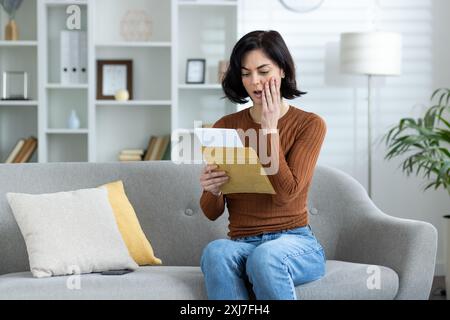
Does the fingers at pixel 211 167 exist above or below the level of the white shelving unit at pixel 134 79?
below

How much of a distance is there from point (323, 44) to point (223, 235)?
7.19ft

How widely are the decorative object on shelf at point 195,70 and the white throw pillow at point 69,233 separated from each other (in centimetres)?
206

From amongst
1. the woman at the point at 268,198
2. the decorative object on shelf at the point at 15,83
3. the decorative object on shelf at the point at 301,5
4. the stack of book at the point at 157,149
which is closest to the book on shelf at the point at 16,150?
the decorative object on shelf at the point at 15,83

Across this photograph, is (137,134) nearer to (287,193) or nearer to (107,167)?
(107,167)

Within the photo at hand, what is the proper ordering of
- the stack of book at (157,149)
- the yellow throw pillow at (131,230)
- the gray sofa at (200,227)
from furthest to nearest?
the stack of book at (157,149), the yellow throw pillow at (131,230), the gray sofa at (200,227)

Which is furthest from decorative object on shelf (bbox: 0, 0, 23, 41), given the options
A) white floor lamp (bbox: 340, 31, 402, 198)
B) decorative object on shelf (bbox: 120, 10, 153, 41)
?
white floor lamp (bbox: 340, 31, 402, 198)

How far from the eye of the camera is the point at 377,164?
512cm

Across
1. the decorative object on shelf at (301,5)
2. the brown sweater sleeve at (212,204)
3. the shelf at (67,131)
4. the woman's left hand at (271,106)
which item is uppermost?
the decorative object on shelf at (301,5)

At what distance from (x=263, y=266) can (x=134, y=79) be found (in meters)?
2.82

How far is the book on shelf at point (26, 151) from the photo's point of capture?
481 centimetres

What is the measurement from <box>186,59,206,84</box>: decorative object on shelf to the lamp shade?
87 cm

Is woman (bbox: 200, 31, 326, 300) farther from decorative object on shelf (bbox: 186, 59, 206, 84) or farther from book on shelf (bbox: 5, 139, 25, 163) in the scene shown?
book on shelf (bbox: 5, 139, 25, 163)

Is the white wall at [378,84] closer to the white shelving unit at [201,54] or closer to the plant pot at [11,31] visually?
the white shelving unit at [201,54]

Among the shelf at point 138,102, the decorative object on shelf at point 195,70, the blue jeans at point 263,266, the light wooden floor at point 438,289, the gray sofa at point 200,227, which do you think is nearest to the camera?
the blue jeans at point 263,266
